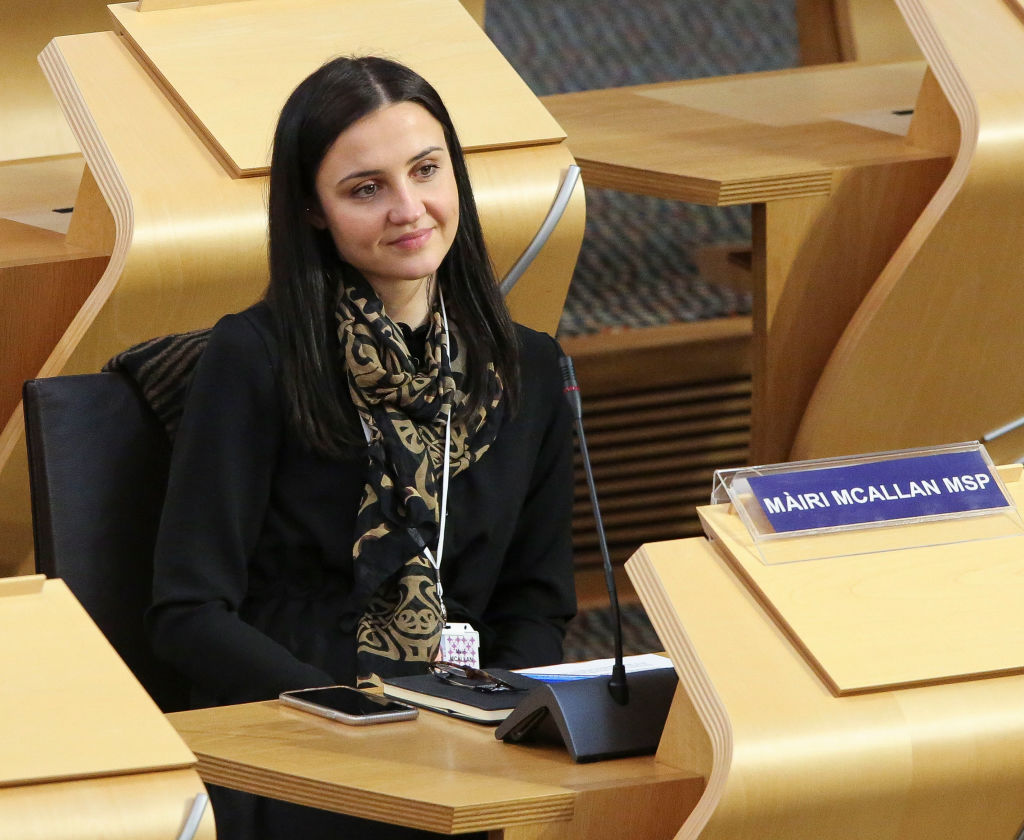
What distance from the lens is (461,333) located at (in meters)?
2.17

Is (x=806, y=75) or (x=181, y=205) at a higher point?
(x=806, y=75)

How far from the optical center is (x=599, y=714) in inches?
60.3

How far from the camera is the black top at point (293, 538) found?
1979 millimetres

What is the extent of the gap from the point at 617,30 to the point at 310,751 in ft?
13.3

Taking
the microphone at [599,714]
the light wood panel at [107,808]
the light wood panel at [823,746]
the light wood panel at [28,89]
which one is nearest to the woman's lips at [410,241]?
the microphone at [599,714]

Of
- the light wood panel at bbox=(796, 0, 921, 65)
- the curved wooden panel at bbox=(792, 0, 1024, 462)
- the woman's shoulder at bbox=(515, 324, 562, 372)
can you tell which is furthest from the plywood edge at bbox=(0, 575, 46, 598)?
the light wood panel at bbox=(796, 0, 921, 65)

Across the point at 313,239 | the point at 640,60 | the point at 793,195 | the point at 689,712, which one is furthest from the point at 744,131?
the point at 640,60

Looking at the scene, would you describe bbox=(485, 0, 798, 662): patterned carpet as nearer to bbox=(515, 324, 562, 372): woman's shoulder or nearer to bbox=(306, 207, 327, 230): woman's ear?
bbox=(515, 324, 562, 372): woman's shoulder

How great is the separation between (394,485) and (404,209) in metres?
0.30

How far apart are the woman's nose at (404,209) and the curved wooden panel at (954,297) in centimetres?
92

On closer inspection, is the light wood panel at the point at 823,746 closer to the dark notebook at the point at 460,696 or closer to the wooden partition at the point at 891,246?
the dark notebook at the point at 460,696

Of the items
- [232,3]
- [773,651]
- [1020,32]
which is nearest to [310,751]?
[773,651]

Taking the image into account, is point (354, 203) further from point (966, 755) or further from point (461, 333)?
point (966, 755)

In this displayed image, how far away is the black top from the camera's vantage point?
198 cm
